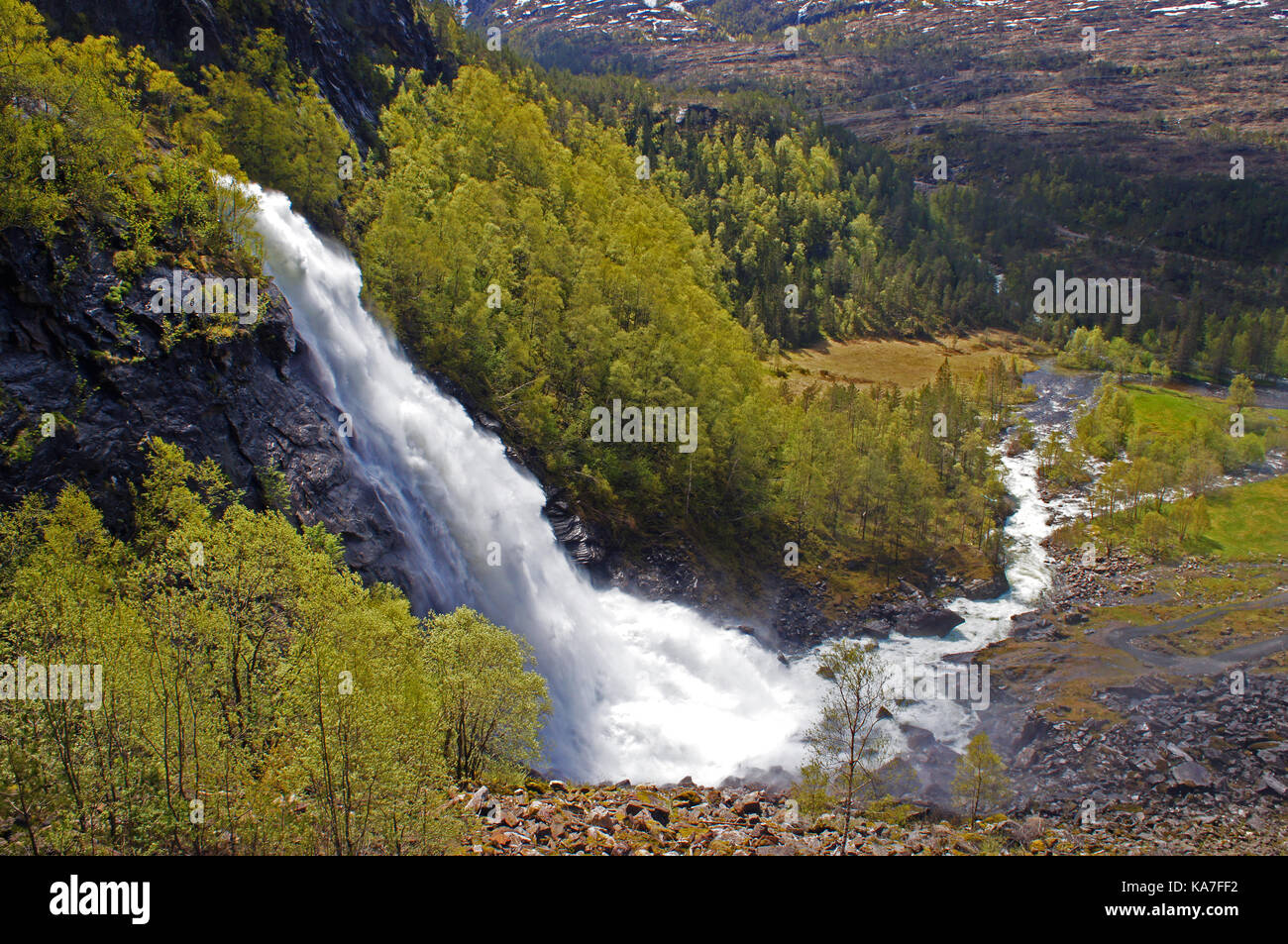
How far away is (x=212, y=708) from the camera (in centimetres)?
2370

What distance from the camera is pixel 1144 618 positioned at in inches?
3017

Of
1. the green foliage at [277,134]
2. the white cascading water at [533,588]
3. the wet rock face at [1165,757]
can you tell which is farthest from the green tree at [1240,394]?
the green foliage at [277,134]

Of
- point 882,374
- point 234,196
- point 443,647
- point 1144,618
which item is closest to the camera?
point 443,647

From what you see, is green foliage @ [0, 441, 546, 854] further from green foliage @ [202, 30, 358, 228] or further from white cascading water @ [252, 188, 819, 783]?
green foliage @ [202, 30, 358, 228]

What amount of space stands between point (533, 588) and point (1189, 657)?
56541 millimetres

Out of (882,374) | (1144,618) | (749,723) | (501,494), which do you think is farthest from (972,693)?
(882,374)

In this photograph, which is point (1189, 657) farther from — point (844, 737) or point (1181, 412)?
point (1181, 412)

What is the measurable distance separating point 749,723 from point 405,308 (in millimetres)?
38610

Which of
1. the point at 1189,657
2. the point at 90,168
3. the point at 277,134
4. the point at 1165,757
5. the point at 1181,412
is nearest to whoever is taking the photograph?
the point at 90,168

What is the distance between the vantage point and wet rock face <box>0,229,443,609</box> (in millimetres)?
32250

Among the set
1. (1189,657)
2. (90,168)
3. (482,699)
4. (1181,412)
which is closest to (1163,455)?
(1181,412)

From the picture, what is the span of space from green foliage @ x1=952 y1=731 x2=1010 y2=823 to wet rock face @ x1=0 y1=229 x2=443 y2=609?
32390 mm

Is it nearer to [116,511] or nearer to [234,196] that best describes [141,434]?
[116,511]
